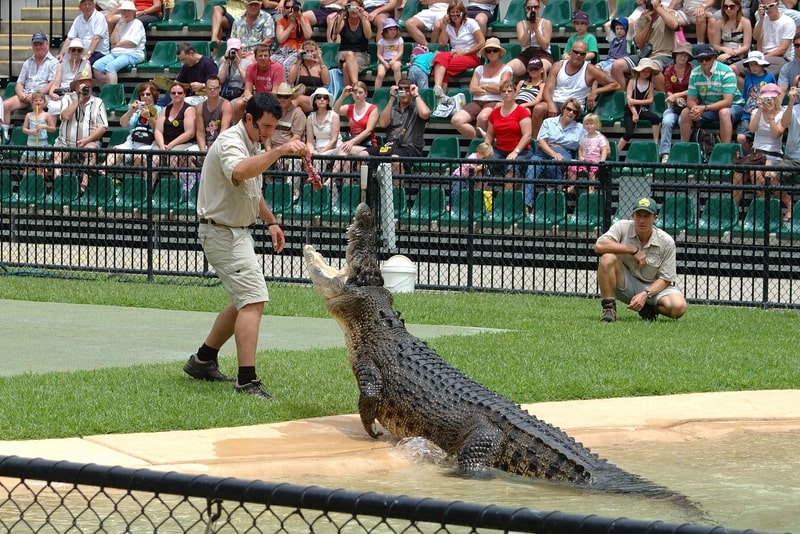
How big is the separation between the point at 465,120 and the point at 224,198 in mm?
9742

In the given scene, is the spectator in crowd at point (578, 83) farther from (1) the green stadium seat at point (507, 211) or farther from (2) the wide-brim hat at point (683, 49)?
(1) the green stadium seat at point (507, 211)

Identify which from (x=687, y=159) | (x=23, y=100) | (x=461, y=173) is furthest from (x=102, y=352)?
(x=23, y=100)

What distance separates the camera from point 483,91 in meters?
16.8

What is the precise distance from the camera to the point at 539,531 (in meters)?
2.52

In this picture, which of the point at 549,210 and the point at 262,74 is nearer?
the point at 549,210

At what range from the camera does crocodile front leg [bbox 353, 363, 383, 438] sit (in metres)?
6.76

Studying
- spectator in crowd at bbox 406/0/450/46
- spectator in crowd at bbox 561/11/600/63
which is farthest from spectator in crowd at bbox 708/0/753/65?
spectator in crowd at bbox 406/0/450/46

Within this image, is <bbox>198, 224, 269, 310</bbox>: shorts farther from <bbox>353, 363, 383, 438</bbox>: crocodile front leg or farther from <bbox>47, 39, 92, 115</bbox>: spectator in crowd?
<bbox>47, 39, 92, 115</bbox>: spectator in crowd

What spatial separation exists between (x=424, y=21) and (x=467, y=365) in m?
11.0

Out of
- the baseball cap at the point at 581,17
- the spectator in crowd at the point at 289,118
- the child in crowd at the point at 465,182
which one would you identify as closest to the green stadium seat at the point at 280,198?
the child in crowd at the point at 465,182

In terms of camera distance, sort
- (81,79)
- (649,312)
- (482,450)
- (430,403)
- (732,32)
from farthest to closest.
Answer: (81,79) < (732,32) < (649,312) < (430,403) < (482,450)

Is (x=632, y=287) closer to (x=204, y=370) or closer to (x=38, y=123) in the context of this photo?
(x=204, y=370)

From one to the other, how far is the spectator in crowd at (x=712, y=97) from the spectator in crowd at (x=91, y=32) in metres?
9.67

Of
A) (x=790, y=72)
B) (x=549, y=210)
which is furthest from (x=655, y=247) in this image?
(x=790, y=72)
